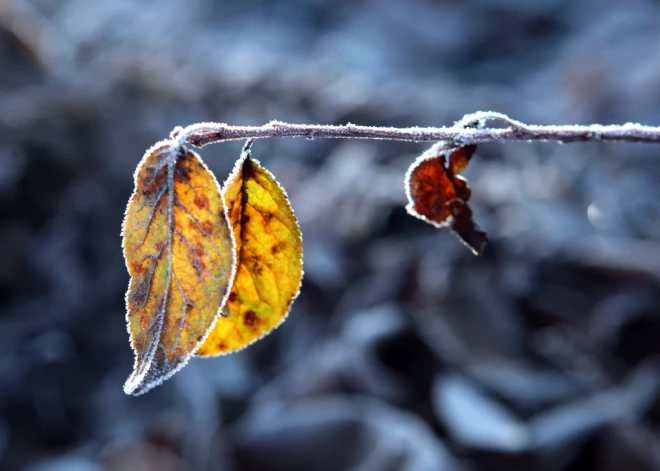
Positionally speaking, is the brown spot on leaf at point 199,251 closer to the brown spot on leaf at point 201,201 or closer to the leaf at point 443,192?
the brown spot on leaf at point 201,201

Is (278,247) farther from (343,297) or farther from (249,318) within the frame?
(343,297)

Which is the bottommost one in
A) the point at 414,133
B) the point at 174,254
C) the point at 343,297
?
the point at 174,254

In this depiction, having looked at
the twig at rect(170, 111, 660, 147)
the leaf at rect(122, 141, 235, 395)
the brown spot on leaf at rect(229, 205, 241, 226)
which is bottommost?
the leaf at rect(122, 141, 235, 395)

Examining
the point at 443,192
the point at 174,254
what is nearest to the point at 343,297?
the point at 443,192

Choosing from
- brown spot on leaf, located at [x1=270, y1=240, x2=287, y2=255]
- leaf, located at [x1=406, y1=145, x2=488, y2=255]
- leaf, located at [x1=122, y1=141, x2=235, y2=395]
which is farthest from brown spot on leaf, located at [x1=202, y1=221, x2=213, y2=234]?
leaf, located at [x1=406, y1=145, x2=488, y2=255]

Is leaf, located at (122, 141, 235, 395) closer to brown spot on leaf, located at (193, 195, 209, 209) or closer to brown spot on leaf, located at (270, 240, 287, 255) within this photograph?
brown spot on leaf, located at (193, 195, 209, 209)

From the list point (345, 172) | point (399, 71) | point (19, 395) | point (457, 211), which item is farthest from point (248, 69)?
point (457, 211)

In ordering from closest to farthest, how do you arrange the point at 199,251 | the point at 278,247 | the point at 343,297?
the point at 199,251
the point at 278,247
the point at 343,297
